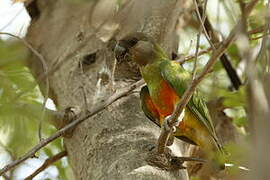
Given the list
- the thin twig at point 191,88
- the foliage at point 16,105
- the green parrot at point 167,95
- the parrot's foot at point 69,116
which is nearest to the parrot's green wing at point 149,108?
the green parrot at point 167,95

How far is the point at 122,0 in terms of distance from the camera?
11.7ft

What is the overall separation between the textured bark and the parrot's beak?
7 centimetres

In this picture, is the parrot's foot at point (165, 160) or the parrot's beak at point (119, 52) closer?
the parrot's foot at point (165, 160)

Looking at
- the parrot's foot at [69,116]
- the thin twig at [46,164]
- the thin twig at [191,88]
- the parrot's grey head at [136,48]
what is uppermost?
the thin twig at [191,88]

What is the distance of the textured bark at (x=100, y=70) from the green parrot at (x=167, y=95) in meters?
0.11

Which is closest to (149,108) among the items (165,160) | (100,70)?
(100,70)

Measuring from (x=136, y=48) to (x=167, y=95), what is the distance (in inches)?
17.3

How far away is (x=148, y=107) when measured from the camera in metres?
3.19

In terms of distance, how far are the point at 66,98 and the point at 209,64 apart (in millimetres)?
1998

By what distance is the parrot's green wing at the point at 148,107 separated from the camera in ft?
10.3

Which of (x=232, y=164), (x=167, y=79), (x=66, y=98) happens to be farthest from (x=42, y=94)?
(x=232, y=164)

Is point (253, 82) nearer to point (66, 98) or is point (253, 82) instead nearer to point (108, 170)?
point (108, 170)

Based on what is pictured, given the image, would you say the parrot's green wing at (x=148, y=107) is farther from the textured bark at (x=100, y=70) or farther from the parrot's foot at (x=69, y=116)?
the parrot's foot at (x=69, y=116)

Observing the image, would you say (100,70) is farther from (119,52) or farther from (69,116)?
(69,116)
